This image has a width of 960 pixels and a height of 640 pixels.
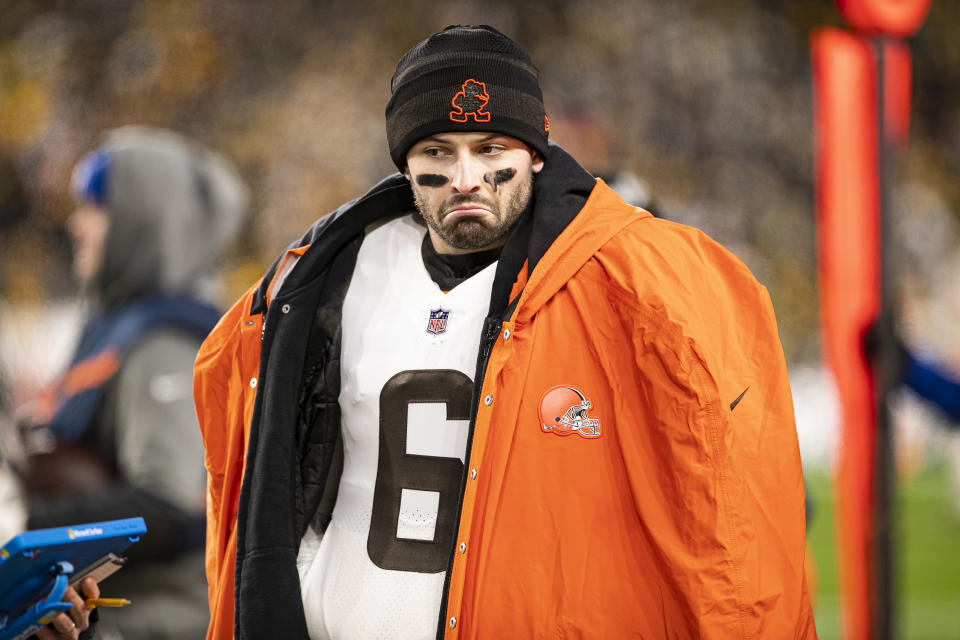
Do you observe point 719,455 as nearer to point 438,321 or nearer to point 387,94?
point 438,321

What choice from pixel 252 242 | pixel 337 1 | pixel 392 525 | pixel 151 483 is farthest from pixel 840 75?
pixel 337 1

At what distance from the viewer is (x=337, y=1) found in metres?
12.6

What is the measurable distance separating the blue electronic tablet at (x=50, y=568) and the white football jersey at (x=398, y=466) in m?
0.40

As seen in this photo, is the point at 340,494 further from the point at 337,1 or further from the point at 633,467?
the point at 337,1

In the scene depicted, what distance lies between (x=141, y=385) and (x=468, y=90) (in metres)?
1.55

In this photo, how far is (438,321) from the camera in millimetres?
1936

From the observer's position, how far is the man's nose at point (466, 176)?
185 cm

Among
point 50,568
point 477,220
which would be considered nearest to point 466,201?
point 477,220

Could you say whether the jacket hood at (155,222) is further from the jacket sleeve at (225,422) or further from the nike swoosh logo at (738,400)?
the nike swoosh logo at (738,400)

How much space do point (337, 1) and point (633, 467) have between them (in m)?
11.9

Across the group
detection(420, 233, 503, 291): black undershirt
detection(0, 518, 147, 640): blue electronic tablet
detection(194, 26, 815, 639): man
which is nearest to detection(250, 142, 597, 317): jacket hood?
detection(194, 26, 815, 639): man

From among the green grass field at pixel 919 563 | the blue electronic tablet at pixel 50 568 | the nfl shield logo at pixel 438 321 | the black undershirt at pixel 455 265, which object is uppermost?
the black undershirt at pixel 455 265

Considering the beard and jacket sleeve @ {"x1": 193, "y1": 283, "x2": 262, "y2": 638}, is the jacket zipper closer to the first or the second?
Result: the beard

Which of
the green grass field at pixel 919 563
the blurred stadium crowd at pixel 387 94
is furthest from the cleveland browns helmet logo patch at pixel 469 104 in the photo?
the blurred stadium crowd at pixel 387 94
